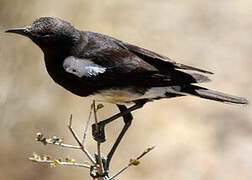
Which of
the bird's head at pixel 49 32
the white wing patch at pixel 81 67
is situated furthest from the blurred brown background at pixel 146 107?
the white wing patch at pixel 81 67

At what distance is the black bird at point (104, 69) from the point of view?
4031 mm

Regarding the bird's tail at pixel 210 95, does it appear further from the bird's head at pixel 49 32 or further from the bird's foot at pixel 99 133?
the bird's head at pixel 49 32

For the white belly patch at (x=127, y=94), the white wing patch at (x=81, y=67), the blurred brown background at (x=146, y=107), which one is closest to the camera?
the white wing patch at (x=81, y=67)

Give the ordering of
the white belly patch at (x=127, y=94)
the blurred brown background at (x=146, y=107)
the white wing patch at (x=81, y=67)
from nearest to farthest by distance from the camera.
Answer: the white wing patch at (x=81, y=67) → the white belly patch at (x=127, y=94) → the blurred brown background at (x=146, y=107)

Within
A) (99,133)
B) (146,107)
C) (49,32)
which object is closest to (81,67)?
(49,32)

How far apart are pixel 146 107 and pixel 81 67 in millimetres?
3563

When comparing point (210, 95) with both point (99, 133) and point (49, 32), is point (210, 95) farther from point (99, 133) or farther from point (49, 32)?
point (49, 32)

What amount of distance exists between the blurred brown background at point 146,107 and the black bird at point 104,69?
2.74 meters

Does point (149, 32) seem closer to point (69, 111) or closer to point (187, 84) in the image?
point (69, 111)

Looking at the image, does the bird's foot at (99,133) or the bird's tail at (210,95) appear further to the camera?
the bird's tail at (210,95)

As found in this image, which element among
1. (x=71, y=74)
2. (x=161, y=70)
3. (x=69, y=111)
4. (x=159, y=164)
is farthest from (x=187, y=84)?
(x=69, y=111)

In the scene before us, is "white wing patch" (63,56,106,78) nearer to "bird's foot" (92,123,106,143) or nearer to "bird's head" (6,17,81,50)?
"bird's head" (6,17,81,50)

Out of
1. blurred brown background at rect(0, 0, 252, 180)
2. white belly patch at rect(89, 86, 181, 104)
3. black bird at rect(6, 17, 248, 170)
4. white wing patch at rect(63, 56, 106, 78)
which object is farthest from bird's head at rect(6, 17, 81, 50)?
blurred brown background at rect(0, 0, 252, 180)

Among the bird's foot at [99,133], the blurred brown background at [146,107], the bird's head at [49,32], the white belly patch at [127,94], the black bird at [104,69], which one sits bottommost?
the blurred brown background at [146,107]
